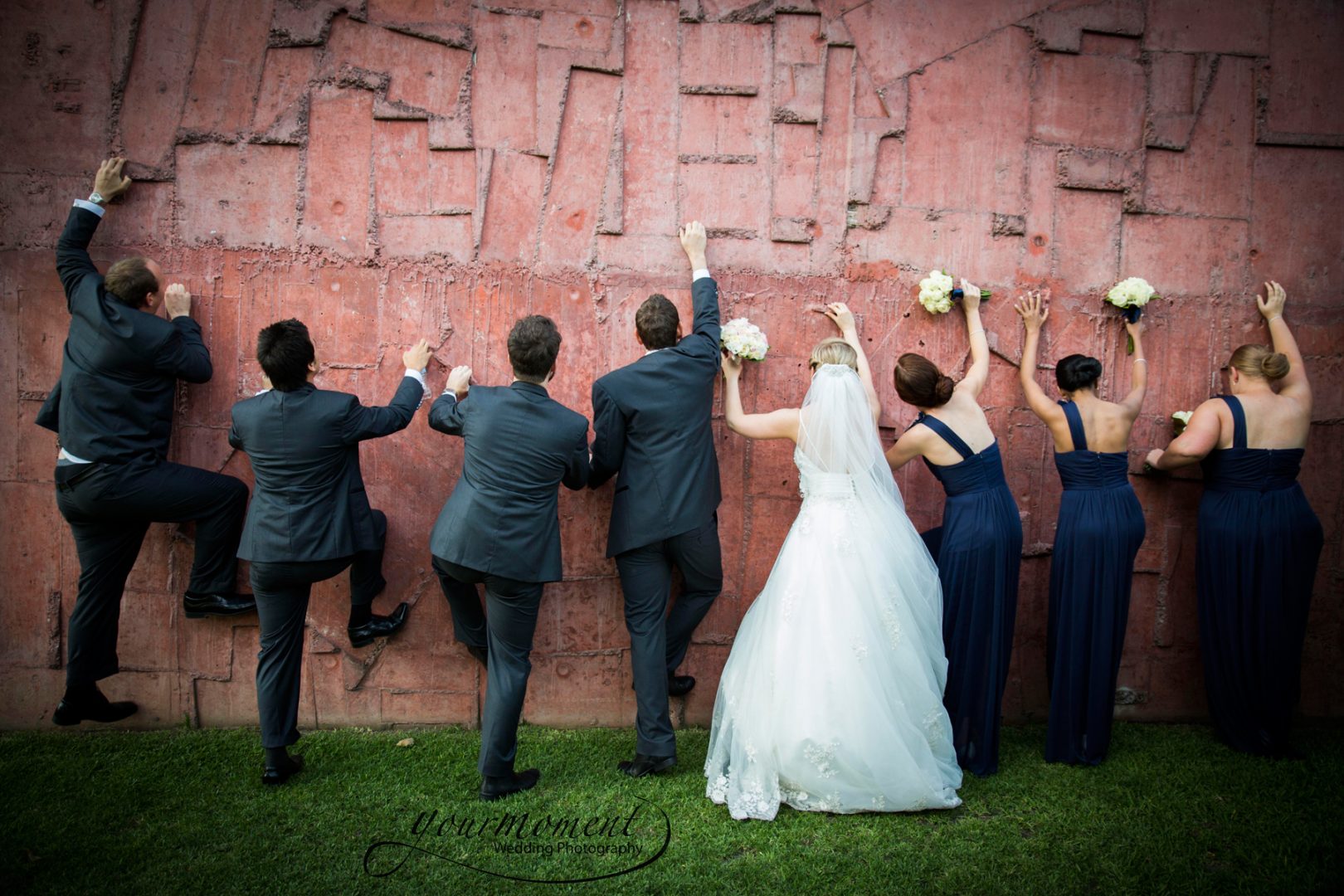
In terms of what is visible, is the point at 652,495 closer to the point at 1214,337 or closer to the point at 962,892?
A: the point at 962,892

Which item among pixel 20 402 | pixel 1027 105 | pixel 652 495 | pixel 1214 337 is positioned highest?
pixel 1027 105

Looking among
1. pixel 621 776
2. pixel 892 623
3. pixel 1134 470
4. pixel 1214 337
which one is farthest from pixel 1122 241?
pixel 621 776

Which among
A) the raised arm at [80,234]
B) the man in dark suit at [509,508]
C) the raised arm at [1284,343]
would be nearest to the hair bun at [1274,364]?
the raised arm at [1284,343]

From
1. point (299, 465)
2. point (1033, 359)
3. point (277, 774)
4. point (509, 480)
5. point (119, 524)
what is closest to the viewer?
point (509, 480)

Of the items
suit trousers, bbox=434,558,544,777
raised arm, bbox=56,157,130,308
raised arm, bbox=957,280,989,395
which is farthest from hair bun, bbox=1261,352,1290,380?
raised arm, bbox=56,157,130,308

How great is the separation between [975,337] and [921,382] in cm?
75

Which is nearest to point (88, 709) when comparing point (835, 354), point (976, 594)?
point (835, 354)

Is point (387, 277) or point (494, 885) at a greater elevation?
point (387, 277)

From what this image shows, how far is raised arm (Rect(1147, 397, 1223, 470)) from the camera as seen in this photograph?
4.12m

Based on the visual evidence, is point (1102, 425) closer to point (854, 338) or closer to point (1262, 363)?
point (1262, 363)

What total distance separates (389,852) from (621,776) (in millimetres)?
1105

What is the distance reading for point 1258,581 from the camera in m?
4.14

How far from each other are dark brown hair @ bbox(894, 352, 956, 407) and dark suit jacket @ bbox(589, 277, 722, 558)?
96 centimetres

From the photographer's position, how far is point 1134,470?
454cm
